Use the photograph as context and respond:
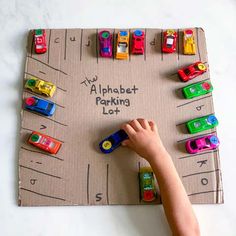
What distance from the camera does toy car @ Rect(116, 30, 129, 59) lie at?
822 millimetres

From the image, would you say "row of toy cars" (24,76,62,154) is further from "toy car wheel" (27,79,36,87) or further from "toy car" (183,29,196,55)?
"toy car" (183,29,196,55)

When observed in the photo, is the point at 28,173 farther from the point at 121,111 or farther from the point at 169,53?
the point at 169,53

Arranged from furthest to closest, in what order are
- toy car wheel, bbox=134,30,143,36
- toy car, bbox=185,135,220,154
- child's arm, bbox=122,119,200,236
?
1. toy car wheel, bbox=134,30,143,36
2. toy car, bbox=185,135,220,154
3. child's arm, bbox=122,119,200,236

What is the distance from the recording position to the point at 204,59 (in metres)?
0.83

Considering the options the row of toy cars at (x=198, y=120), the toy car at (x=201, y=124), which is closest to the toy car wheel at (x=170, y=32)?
the row of toy cars at (x=198, y=120)

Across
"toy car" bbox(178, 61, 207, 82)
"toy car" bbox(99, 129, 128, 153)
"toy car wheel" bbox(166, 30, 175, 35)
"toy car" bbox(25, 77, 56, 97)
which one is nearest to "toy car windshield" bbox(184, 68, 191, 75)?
"toy car" bbox(178, 61, 207, 82)

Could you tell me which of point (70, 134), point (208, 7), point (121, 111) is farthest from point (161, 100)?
point (208, 7)

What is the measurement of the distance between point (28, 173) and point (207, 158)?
40 cm

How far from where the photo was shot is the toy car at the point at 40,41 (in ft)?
2.72

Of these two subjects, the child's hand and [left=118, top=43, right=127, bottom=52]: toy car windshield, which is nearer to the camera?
the child's hand

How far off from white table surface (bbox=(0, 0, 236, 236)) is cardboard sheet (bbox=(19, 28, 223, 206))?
0.08 ft

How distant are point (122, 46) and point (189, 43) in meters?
0.17

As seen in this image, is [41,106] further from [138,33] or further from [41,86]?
[138,33]

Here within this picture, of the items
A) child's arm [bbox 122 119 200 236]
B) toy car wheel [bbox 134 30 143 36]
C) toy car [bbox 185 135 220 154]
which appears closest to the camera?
child's arm [bbox 122 119 200 236]
